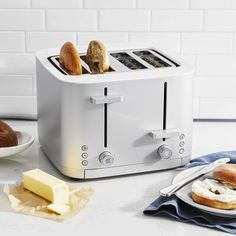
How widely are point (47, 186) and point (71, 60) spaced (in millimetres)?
297

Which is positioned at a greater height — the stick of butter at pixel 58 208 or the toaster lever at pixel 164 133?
the toaster lever at pixel 164 133

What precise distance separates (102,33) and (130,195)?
0.59 m

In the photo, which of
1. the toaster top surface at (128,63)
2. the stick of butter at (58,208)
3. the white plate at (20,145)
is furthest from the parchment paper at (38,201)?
the toaster top surface at (128,63)

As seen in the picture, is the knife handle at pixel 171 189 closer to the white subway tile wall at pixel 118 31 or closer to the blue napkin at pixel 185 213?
the blue napkin at pixel 185 213

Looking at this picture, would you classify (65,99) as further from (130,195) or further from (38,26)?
(38,26)

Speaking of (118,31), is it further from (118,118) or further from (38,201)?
(38,201)

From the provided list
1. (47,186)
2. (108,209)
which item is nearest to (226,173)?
(108,209)

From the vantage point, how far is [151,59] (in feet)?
5.96

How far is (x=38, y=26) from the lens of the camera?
2.05m

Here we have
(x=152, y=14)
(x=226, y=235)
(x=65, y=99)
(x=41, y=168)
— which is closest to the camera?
(x=226, y=235)

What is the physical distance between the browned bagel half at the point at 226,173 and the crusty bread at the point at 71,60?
37 centimetres

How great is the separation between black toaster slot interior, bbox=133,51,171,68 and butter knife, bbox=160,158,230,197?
255mm

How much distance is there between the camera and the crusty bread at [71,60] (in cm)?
167

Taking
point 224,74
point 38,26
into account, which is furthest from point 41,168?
point 224,74
